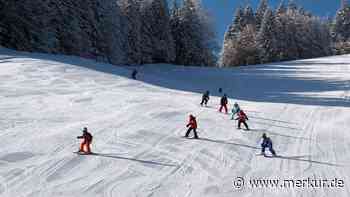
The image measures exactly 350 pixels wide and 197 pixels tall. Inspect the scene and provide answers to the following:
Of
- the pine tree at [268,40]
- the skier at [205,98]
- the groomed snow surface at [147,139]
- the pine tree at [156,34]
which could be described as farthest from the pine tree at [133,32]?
the skier at [205,98]

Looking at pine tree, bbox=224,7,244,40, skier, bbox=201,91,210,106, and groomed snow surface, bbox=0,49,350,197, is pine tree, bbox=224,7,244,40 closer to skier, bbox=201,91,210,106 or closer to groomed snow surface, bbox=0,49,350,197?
groomed snow surface, bbox=0,49,350,197

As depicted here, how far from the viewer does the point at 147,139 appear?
634 inches

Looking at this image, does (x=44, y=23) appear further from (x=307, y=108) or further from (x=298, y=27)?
(x=298, y=27)

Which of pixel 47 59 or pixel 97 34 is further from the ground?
pixel 97 34

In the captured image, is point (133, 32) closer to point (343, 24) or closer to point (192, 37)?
point (192, 37)

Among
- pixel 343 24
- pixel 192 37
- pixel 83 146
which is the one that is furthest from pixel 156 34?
pixel 343 24

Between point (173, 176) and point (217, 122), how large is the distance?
784 cm

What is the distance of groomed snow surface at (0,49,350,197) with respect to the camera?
11.7m

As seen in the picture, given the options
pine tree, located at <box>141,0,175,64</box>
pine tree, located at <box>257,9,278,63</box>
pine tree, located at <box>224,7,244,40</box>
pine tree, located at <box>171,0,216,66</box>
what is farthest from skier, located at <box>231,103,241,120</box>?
pine tree, located at <box>224,7,244,40</box>

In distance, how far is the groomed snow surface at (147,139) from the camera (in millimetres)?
11656

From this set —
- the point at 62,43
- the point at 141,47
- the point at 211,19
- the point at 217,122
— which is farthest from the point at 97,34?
the point at 217,122

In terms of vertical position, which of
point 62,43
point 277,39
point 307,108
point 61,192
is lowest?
point 61,192

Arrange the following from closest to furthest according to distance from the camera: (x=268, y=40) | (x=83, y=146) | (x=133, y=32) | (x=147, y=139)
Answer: (x=83, y=146) → (x=147, y=139) → (x=133, y=32) → (x=268, y=40)

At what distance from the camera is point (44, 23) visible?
41.5 m
